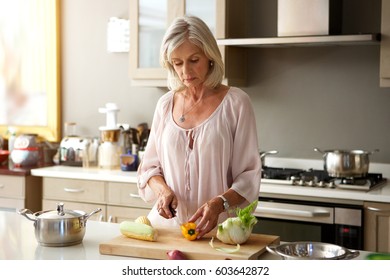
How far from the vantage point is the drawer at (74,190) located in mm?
4113

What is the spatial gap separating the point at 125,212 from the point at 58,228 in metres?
1.77

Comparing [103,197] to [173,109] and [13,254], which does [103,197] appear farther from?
[13,254]

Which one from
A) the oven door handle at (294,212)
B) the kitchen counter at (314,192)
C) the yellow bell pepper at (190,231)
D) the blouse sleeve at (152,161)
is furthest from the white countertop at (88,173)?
the yellow bell pepper at (190,231)

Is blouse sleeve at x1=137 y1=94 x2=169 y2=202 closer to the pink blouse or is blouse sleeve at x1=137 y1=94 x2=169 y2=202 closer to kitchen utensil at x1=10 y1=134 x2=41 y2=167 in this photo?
the pink blouse

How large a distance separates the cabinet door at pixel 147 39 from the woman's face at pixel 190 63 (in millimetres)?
1605

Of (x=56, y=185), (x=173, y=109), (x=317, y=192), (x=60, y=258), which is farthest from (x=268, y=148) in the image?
(x=60, y=258)

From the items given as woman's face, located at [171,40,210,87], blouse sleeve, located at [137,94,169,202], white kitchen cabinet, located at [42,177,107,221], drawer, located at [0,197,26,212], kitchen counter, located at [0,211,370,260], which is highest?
woman's face, located at [171,40,210,87]

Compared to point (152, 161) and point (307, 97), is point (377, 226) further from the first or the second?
point (152, 161)

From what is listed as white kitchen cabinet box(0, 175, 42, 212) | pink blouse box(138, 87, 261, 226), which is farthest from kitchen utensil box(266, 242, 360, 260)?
white kitchen cabinet box(0, 175, 42, 212)

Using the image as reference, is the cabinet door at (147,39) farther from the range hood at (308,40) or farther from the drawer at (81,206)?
the drawer at (81,206)

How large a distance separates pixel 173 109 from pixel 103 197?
1.55m

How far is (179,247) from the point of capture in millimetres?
2178

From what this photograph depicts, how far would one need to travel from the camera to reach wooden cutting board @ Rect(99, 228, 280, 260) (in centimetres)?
210

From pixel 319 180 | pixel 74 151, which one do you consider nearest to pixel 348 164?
pixel 319 180
